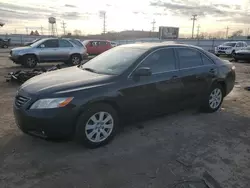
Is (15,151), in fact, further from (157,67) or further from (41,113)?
(157,67)

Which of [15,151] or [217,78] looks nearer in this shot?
[15,151]

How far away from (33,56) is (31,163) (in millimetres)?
10728

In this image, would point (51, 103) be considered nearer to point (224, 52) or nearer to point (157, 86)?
point (157, 86)

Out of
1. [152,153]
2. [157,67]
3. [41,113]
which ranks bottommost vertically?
[152,153]

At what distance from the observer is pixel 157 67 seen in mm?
4605

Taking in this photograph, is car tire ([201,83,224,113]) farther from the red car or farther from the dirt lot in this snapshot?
the red car

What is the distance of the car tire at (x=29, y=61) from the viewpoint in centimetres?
1291

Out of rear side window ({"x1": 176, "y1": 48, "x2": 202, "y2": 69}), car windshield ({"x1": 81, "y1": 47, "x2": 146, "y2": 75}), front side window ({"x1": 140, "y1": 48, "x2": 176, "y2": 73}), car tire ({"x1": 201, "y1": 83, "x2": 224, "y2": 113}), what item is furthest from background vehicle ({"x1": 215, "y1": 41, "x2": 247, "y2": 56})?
car windshield ({"x1": 81, "y1": 47, "x2": 146, "y2": 75})

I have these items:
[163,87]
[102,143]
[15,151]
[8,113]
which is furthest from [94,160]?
[8,113]

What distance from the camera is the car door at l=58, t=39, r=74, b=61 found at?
46.3 feet

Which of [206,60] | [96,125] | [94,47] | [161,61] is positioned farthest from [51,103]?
[94,47]

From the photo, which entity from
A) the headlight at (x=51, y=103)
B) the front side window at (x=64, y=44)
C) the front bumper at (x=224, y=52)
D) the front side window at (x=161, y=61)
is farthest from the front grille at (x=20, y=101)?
the front bumper at (x=224, y=52)

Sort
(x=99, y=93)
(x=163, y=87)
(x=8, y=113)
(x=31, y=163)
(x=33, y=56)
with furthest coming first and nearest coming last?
1. (x=33, y=56)
2. (x=8, y=113)
3. (x=163, y=87)
4. (x=99, y=93)
5. (x=31, y=163)

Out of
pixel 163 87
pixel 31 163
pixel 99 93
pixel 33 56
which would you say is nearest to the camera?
pixel 31 163
